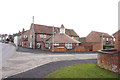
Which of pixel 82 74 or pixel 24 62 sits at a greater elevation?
pixel 82 74

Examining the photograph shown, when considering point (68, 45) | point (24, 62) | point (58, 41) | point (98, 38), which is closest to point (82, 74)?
point (24, 62)

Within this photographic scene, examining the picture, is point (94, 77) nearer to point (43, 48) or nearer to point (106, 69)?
point (106, 69)

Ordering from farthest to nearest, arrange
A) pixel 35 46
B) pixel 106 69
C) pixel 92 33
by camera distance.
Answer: pixel 92 33, pixel 35 46, pixel 106 69

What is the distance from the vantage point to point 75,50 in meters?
24.5

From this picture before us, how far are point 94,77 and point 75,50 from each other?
18.5m

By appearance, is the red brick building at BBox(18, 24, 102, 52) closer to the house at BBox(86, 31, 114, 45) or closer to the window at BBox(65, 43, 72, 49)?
the window at BBox(65, 43, 72, 49)

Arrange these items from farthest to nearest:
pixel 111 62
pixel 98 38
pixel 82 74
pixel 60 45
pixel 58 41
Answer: pixel 98 38 → pixel 58 41 → pixel 60 45 → pixel 111 62 → pixel 82 74

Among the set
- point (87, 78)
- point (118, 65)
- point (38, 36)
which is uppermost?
point (38, 36)

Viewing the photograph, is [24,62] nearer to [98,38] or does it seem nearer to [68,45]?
[68,45]

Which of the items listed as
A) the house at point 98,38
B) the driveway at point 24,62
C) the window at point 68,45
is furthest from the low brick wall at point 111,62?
the house at point 98,38

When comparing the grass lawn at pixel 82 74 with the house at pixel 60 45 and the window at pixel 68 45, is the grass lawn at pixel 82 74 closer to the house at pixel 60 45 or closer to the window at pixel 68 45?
the house at pixel 60 45

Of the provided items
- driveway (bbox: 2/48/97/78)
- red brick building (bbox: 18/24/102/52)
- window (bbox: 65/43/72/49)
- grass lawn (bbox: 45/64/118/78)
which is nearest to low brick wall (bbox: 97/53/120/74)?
grass lawn (bbox: 45/64/118/78)

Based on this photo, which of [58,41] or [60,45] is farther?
[58,41]

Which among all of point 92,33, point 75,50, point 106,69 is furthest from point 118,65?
point 92,33
